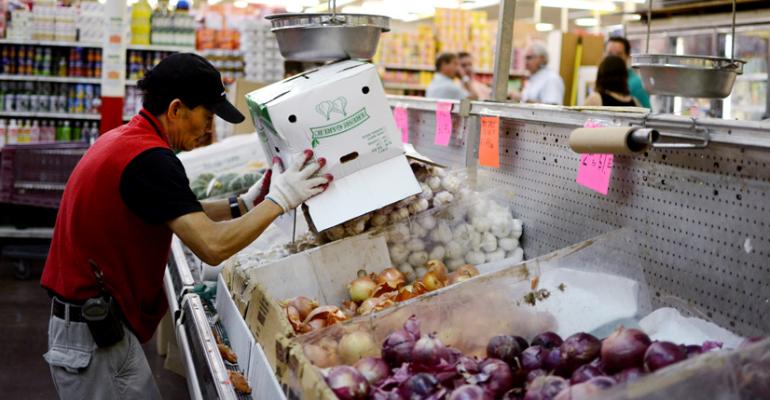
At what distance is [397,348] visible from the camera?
1.76 m

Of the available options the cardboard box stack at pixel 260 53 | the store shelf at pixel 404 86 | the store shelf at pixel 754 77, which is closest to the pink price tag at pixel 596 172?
the store shelf at pixel 754 77

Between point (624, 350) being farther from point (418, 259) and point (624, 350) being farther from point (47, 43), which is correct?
point (47, 43)

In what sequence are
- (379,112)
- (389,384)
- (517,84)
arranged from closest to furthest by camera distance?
(389,384) < (379,112) < (517,84)

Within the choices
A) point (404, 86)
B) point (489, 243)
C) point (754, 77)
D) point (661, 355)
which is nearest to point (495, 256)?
point (489, 243)

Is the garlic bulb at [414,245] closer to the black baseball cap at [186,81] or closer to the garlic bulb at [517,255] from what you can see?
the garlic bulb at [517,255]

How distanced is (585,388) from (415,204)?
1349 mm

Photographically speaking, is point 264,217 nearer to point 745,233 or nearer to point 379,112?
point 379,112

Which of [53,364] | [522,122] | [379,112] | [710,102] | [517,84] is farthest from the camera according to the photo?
[517,84]

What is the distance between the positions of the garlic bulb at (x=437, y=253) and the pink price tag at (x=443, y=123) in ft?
2.53

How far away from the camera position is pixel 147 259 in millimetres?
2402

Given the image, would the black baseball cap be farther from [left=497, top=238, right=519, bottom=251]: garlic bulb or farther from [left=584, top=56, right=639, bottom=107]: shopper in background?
[left=584, top=56, right=639, bottom=107]: shopper in background

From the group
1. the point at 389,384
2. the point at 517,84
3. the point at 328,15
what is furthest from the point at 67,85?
the point at 389,384

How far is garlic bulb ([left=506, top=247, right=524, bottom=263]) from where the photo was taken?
2693 mm

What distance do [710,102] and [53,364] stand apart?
589 cm
